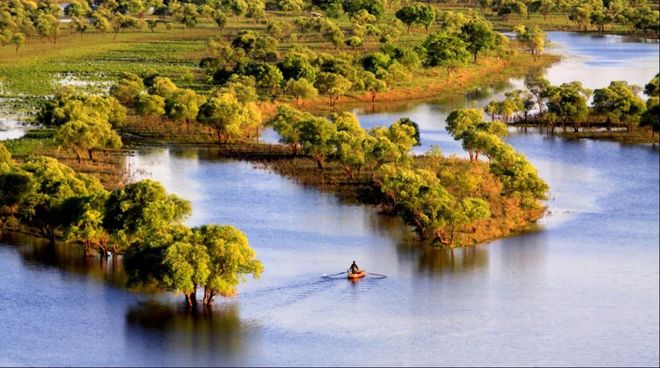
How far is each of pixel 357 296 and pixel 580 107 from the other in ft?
124

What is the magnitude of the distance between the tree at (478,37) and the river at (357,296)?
44.8m

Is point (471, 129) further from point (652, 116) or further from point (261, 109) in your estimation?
point (261, 109)

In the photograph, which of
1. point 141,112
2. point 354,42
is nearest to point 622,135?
point 141,112

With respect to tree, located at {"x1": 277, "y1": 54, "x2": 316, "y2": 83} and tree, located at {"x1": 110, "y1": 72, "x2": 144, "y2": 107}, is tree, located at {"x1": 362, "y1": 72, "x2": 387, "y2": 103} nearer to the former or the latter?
tree, located at {"x1": 277, "y1": 54, "x2": 316, "y2": 83}

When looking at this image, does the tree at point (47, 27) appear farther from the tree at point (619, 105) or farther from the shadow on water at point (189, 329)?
the shadow on water at point (189, 329)

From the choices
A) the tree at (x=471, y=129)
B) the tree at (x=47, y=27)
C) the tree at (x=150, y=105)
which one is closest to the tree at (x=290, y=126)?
the tree at (x=471, y=129)

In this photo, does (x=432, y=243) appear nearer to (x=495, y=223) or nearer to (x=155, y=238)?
(x=495, y=223)

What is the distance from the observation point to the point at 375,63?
103 m

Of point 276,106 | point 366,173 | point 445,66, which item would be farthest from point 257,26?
point 366,173

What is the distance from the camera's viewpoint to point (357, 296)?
172 ft

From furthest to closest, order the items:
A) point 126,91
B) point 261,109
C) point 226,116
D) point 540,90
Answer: point 126,91
point 261,109
point 540,90
point 226,116

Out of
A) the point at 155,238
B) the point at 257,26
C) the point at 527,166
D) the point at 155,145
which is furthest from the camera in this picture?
the point at 257,26

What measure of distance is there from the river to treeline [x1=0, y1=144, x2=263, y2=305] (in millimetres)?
1396

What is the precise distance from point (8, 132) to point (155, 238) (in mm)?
36752
